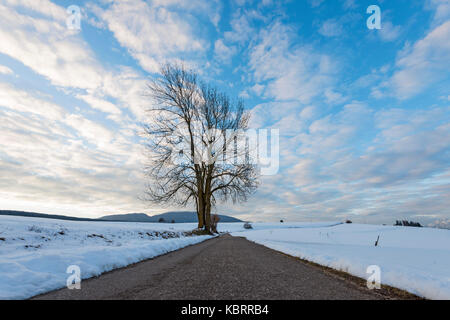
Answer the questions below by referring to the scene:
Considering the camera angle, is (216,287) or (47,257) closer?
(216,287)

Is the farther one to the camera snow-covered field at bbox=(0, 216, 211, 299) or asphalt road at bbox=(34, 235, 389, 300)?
snow-covered field at bbox=(0, 216, 211, 299)

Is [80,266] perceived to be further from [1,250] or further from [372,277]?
[372,277]

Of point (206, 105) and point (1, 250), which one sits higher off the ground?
point (206, 105)

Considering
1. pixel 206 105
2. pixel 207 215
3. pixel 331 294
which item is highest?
pixel 206 105

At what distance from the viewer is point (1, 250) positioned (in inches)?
245

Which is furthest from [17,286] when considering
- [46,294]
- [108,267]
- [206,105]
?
[206,105]

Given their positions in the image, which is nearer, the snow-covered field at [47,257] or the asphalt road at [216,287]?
the asphalt road at [216,287]

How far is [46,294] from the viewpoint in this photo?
124 inches
